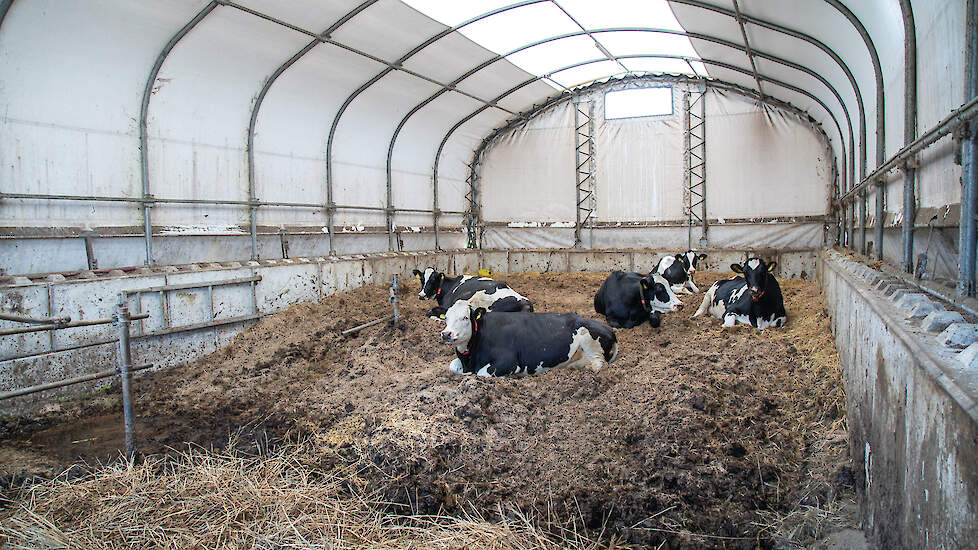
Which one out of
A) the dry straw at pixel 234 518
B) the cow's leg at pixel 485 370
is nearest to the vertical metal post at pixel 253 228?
the cow's leg at pixel 485 370

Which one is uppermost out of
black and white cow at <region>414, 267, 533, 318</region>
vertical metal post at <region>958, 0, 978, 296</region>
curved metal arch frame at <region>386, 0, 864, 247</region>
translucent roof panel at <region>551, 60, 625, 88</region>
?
translucent roof panel at <region>551, 60, 625, 88</region>

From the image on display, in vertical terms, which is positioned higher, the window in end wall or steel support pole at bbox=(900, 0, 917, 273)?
the window in end wall

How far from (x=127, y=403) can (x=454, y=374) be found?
113 inches

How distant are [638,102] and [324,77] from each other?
895 cm

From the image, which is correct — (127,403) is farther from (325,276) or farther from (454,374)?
(325,276)

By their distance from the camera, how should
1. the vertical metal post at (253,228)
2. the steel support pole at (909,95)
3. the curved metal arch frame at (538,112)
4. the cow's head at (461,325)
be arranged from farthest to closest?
the curved metal arch frame at (538,112) < the vertical metal post at (253,228) < the cow's head at (461,325) < the steel support pole at (909,95)

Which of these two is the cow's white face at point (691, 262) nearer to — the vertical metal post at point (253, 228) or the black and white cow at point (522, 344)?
the black and white cow at point (522, 344)

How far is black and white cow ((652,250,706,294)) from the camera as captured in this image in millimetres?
11367

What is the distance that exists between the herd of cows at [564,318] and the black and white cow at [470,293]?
0.6 inches

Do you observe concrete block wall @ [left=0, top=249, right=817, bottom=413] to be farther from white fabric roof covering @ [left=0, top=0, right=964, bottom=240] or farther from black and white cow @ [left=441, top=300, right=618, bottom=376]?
black and white cow @ [left=441, top=300, right=618, bottom=376]

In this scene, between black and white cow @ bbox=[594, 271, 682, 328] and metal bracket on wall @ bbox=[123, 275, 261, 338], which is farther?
black and white cow @ bbox=[594, 271, 682, 328]

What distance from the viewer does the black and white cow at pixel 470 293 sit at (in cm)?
888

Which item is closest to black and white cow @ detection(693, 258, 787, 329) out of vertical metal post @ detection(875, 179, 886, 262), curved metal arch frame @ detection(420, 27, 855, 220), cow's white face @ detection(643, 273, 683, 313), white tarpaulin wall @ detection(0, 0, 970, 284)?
cow's white face @ detection(643, 273, 683, 313)

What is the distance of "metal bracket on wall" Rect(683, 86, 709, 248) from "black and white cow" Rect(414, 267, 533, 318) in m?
7.51
